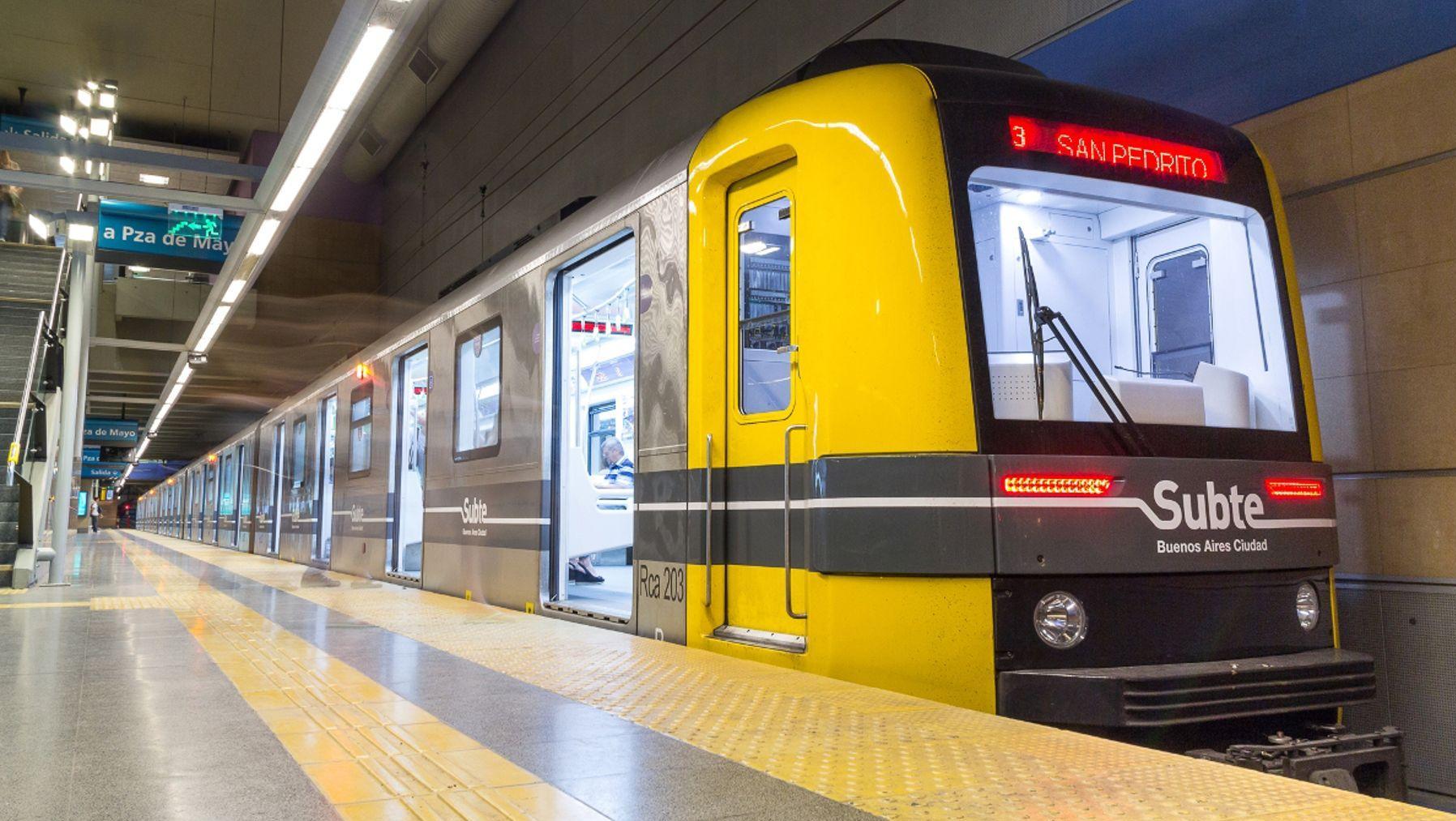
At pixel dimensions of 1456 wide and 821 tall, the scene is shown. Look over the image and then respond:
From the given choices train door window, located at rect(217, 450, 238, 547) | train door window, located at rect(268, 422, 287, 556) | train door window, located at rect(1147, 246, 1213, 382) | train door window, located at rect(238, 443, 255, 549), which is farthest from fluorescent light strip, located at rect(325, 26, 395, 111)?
train door window, located at rect(217, 450, 238, 547)

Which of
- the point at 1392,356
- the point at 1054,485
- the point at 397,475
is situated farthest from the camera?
the point at 397,475

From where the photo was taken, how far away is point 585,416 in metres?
8.05

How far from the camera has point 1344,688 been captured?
12.6ft

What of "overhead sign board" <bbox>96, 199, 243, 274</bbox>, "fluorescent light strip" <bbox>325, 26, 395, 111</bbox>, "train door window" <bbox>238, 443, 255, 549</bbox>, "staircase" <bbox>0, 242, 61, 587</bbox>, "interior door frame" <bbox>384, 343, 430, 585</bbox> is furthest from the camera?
"train door window" <bbox>238, 443, 255, 549</bbox>

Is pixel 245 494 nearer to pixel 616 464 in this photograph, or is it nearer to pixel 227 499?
pixel 227 499

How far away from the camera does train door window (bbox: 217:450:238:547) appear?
75.4 ft

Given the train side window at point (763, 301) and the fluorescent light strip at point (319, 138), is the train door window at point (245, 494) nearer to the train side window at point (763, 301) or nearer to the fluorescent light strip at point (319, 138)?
the fluorescent light strip at point (319, 138)

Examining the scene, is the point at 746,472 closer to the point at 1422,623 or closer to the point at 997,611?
the point at 997,611

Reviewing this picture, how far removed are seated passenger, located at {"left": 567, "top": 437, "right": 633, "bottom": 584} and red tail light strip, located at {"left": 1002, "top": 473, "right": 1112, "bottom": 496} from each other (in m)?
3.57

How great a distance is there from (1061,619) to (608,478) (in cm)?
455

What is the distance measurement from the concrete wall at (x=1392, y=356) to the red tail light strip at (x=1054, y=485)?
1.94 m

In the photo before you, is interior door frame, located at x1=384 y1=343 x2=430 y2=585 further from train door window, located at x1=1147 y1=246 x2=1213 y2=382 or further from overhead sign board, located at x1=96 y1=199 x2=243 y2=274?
train door window, located at x1=1147 y1=246 x2=1213 y2=382

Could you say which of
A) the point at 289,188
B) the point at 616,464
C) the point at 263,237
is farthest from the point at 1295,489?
the point at 263,237

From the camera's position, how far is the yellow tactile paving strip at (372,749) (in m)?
2.38
